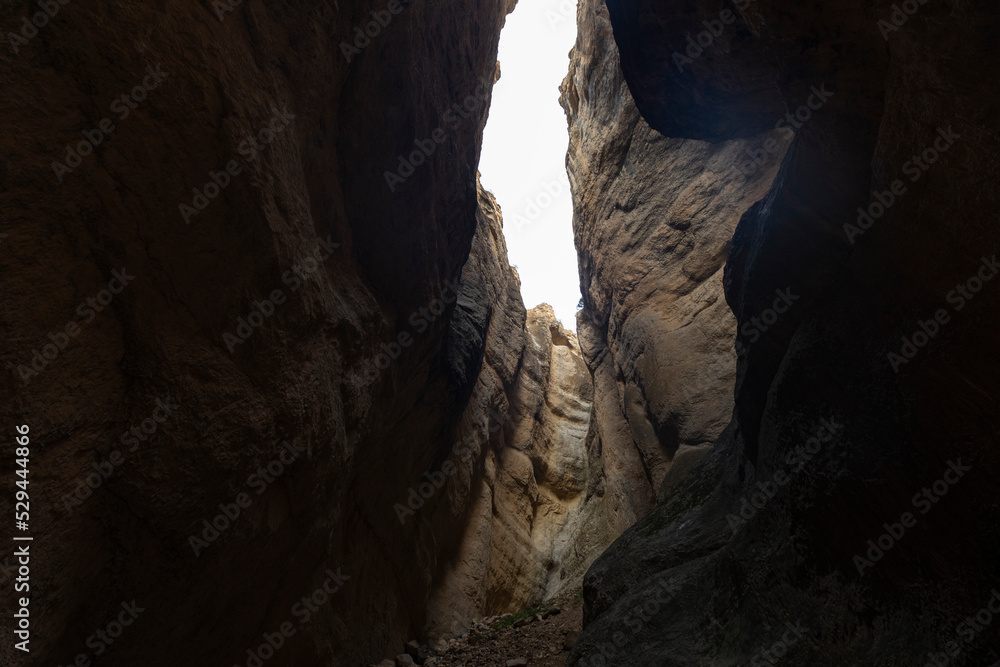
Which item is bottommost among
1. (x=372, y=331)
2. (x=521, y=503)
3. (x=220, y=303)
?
(x=220, y=303)

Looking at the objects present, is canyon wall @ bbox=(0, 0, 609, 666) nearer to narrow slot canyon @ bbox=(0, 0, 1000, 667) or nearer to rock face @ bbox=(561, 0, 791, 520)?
narrow slot canyon @ bbox=(0, 0, 1000, 667)

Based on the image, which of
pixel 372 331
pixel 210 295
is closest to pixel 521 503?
pixel 372 331

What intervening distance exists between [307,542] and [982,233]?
284 inches

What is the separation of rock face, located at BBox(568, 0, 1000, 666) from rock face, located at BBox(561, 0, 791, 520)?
6040 millimetres

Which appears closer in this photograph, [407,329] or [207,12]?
[207,12]

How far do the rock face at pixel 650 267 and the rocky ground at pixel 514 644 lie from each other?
3779 millimetres

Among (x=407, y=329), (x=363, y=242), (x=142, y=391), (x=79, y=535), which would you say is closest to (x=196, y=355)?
(x=142, y=391)

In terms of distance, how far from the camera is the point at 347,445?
21.8 ft

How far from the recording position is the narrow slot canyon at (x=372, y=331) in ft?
10.9

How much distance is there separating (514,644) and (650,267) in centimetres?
1050

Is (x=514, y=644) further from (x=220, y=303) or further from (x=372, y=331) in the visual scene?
(x=220, y=303)

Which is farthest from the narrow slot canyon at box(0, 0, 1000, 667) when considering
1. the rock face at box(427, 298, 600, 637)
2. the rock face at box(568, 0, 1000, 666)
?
the rock face at box(427, 298, 600, 637)

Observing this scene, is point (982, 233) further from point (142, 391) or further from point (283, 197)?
point (142, 391)

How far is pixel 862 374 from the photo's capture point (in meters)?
4.33
